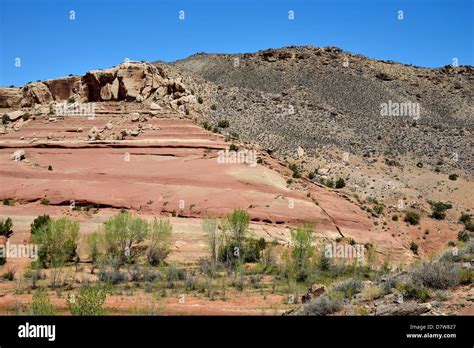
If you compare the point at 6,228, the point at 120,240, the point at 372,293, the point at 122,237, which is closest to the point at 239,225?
the point at 122,237

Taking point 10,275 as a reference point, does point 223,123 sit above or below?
above

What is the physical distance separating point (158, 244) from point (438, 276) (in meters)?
18.2

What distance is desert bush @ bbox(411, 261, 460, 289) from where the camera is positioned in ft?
43.3

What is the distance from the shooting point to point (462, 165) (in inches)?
2389

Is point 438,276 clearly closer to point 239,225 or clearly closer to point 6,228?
point 239,225

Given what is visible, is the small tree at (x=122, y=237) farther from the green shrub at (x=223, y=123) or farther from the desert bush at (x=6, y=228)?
the green shrub at (x=223, y=123)

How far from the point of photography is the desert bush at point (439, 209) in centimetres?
4366

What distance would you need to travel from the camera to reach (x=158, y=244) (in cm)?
2922

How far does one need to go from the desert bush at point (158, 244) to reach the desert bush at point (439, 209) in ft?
→ 77.3

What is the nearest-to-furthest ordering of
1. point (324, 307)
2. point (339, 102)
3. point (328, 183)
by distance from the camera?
1. point (324, 307)
2. point (328, 183)
3. point (339, 102)

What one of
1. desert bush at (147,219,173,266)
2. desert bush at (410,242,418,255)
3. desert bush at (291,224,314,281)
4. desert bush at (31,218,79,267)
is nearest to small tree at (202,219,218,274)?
desert bush at (147,219,173,266)
